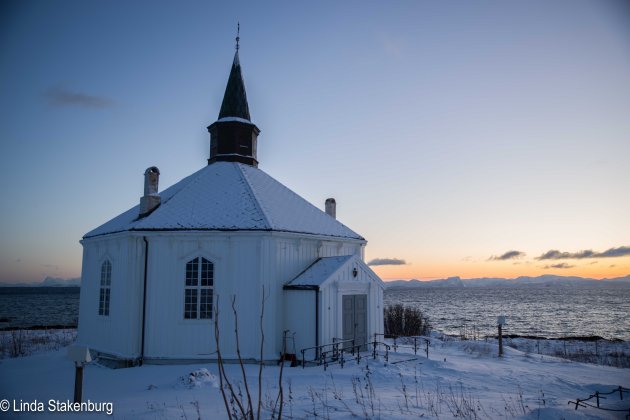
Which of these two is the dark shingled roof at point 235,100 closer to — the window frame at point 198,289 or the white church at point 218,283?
the white church at point 218,283

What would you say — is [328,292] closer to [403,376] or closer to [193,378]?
[403,376]

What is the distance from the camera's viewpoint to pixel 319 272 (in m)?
17.0

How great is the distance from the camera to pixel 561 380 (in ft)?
47.5

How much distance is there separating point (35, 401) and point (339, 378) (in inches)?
326

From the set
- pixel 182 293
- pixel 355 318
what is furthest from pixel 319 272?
pixel 182 293

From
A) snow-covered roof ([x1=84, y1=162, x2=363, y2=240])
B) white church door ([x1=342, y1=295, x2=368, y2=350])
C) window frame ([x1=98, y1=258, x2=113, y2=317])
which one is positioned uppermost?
snow-covered roof ([x1=84, y1=162, x2=363, y2=240])

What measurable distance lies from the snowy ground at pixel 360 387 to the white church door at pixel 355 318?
4.96 feet

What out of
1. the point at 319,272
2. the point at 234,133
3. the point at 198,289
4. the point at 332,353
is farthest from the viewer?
the point at 234,133

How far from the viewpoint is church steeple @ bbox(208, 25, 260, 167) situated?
2212 cm

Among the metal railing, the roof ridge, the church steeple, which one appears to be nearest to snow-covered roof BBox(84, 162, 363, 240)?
the roof ridge

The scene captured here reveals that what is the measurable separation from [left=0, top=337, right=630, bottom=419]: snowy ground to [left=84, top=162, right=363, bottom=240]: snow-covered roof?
17.3 feet

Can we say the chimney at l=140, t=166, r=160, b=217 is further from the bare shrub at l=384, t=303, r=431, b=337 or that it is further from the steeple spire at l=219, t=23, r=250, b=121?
the bare shrub at l=384, t=303, r=431, b=337

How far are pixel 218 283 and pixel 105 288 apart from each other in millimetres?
5501

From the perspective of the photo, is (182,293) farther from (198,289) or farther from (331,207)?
(331,207)
